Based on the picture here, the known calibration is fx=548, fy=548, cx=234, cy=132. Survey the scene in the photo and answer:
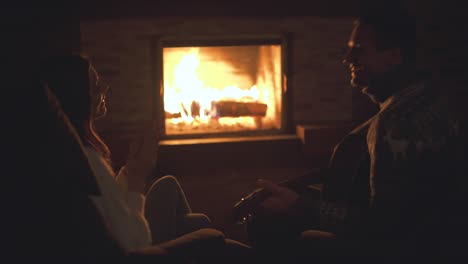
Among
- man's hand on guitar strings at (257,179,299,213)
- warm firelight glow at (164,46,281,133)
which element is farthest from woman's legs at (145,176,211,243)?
warm firelight glow at (164,46,281,133)

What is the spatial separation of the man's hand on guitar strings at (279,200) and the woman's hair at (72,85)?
26.7 inches

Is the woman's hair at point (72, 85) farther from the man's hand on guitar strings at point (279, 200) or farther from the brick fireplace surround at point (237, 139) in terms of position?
the brick fireplace surround at point (237, 139)

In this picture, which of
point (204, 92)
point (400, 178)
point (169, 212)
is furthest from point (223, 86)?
point (400, 178)

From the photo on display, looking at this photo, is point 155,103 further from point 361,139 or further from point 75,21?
point 361,139

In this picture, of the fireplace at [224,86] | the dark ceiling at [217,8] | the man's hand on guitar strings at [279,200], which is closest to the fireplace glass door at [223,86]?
the fireplace at [224,86]

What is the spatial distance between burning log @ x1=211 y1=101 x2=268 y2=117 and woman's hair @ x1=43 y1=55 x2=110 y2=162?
11.7 ft

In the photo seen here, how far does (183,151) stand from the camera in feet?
17.3

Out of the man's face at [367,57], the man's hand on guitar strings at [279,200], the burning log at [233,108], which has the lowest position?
the man's hand on guitar strings at [279,200]

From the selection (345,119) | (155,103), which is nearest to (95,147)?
(155,103)

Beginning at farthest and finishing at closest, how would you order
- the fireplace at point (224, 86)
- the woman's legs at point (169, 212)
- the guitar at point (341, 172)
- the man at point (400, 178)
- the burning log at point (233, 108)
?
the burning log at point (233, 108), the fireplace at point (224, 86), the woman's legs at point (169, 212), the guitar at point (341, 172), the man at point (400, 178)

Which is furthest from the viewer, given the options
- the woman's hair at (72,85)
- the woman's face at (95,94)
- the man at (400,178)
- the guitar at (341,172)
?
the guitar at (341,172)

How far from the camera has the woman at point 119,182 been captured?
5.99 ft

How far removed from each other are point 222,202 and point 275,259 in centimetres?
235

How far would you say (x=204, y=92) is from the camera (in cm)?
559
